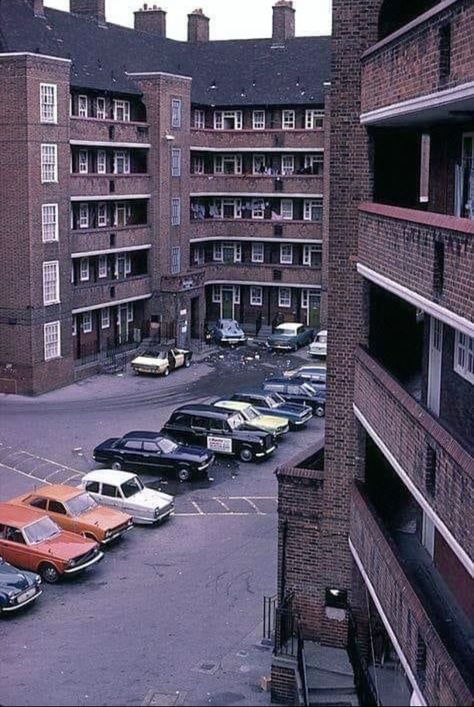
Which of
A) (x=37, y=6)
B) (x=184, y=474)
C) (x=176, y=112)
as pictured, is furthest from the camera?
(x=176, y=112)

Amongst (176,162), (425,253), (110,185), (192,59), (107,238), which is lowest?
(107,238)

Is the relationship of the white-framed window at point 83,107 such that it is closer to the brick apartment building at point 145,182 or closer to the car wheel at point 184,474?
the brick apartment building at point 145,182

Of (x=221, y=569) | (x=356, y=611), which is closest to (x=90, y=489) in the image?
(x=221, y=569)

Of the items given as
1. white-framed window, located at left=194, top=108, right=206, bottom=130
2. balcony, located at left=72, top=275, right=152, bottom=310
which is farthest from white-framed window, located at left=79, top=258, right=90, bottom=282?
white-framed window, located at left=194, top=108, right=206, bottom=130

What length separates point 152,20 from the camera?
60062 millimetres

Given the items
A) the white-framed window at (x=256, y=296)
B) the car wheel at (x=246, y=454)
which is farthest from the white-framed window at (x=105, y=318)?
the car wheel at (x=246, y=454)

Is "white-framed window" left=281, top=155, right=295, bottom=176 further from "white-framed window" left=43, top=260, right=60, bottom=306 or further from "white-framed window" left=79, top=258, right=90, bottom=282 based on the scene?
"white-framed window" left=43, top=260, right=60, bottom=306

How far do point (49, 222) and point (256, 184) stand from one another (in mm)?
17574

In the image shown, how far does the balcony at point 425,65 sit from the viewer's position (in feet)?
36.5

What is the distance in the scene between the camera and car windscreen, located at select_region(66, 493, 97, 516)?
2543cm

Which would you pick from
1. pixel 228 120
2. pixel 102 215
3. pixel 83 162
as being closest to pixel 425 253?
pixel 83 162

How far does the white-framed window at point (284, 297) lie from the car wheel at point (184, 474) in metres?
28.2

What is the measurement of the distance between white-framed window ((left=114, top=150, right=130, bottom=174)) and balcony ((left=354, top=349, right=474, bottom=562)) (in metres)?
34.6

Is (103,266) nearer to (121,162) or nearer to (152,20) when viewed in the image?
(121,162)
